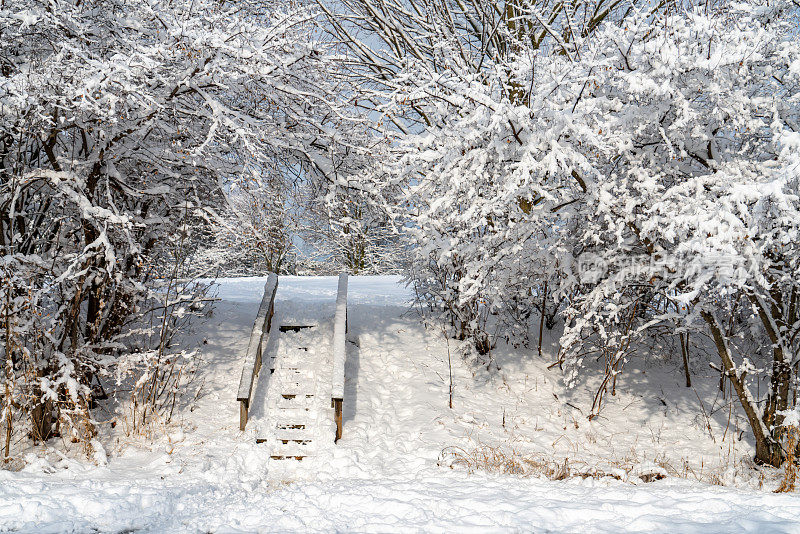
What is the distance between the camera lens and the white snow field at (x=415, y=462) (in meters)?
3.73

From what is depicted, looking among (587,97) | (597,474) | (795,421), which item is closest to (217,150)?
(587,97)

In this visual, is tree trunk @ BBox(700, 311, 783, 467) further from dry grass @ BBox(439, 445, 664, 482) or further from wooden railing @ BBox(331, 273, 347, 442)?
wooden railing @ BBox(331, 273, 347, 442)

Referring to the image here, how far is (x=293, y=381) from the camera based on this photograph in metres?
7.27

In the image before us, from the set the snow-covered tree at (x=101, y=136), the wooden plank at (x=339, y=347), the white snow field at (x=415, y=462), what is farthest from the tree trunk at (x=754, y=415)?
the snow-covered tree at (x=101, y=136)

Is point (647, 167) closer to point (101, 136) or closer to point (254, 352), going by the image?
point (254, 352)

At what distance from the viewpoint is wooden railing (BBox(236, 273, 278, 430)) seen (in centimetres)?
618

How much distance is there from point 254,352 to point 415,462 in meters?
2.58

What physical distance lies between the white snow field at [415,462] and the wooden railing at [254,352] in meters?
0.26

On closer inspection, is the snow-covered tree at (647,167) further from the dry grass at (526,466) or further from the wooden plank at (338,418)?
the wooden plank at (338,418)

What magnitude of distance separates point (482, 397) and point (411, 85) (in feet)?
14.2

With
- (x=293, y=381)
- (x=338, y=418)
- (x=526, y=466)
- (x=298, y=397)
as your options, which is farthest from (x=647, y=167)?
(x=293, y=381)

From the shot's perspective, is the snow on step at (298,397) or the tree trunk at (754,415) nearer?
the tree trunk at (754,415)

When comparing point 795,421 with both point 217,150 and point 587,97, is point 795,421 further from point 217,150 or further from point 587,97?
point 217,150

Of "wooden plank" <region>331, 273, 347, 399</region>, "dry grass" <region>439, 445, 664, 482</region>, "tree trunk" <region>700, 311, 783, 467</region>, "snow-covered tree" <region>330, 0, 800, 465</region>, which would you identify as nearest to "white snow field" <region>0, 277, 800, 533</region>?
"dry grass" <region>439, 445, 664, 482</region>
